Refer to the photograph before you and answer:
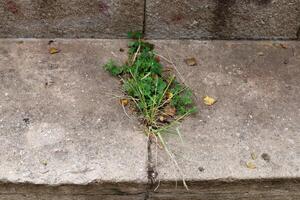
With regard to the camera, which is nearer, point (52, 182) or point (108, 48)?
point (52, 182)

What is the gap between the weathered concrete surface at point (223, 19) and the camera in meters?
2.86

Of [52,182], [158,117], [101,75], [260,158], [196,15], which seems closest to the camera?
[52,182]

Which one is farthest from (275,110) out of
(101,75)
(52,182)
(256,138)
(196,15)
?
(52,182)

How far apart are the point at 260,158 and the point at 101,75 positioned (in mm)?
1053

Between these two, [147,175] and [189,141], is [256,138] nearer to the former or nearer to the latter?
[189,141]

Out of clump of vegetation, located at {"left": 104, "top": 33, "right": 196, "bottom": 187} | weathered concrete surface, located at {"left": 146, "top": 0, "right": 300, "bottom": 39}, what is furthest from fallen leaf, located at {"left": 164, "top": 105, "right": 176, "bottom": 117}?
weathered concrete surface, located at {"left": 146, "top": 0, "right": 300, "bottom": 39}

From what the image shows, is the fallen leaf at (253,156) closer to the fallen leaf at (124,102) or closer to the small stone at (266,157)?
the small stone at (266,157)

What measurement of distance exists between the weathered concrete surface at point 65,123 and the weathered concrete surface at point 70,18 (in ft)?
0.26

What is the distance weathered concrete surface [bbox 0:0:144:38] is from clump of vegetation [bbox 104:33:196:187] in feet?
0.85

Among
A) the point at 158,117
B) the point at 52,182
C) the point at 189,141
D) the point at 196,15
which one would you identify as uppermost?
the point at 196,15

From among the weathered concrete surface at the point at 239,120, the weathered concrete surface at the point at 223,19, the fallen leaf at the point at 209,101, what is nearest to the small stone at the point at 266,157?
the weathered concrete surface at the point at 239,120

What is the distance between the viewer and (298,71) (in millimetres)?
2842

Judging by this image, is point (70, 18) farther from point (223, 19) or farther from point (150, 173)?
point (150, 173)

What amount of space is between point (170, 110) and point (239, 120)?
1.28 ft
